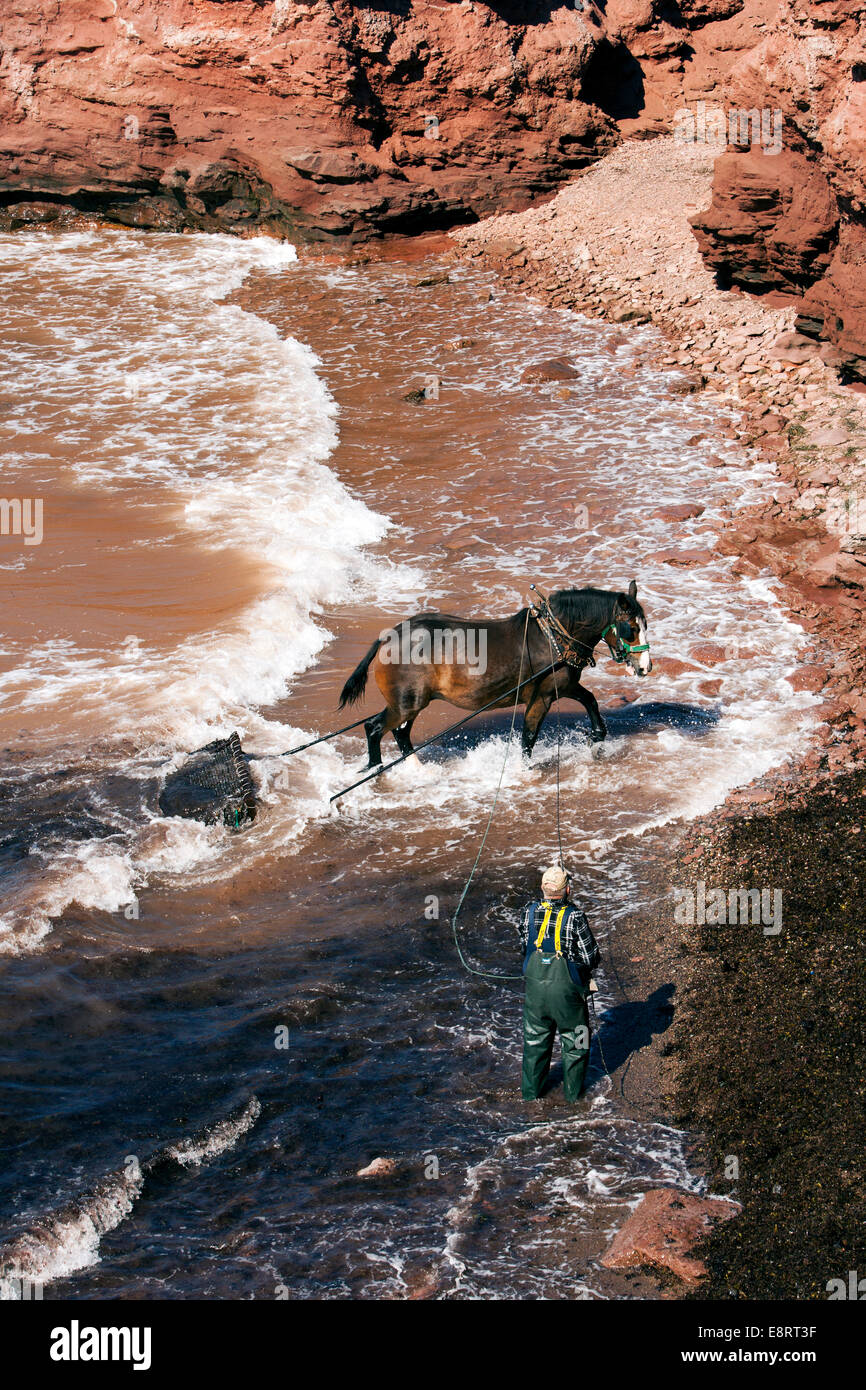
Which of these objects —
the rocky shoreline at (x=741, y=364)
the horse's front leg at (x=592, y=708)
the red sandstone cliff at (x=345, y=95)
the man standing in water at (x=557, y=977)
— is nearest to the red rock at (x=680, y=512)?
the rocky shoreline at (x=741, y=364)

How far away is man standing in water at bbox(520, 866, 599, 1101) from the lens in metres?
6.31

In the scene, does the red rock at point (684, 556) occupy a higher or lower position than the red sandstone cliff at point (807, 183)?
lower

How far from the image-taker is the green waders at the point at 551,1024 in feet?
20.7

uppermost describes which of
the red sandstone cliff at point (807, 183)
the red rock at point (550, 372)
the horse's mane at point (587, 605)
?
the red sandstone cliff at point (807, 183)

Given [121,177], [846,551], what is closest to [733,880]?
[846,551]

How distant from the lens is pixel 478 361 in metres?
20.5

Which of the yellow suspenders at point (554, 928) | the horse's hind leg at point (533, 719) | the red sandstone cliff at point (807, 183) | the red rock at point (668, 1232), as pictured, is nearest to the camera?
the red rock at point (668, 1232)

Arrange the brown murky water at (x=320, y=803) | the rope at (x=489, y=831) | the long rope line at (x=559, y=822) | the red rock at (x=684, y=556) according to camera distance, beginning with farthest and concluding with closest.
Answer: the red rock at (x=684, y=556), the rope at (x=489, y=831), the long rope line at (x=559, y=822), the brown murky water at (x=320, y=803)

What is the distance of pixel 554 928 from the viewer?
6320mm

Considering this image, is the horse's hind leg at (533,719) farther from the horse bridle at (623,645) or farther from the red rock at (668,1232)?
the red rock at (668,1232)

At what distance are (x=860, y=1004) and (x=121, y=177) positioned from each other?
28.6m

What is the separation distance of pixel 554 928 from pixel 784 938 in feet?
6.59

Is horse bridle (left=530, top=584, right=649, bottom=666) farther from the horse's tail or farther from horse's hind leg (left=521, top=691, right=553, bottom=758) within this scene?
the horse's tail

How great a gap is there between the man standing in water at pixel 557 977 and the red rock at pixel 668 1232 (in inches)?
37.6
